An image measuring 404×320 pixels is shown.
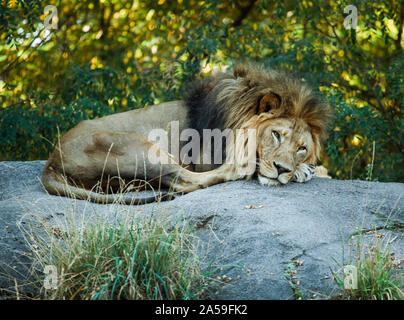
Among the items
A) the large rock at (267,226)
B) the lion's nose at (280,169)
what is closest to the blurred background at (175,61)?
the lion's nose at (280,169)

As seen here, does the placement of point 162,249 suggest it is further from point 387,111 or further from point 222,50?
point 387,111

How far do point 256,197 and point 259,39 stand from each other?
4.34 meters

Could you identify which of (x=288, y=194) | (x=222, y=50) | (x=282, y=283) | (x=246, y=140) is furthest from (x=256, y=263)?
(x=222, y=50)

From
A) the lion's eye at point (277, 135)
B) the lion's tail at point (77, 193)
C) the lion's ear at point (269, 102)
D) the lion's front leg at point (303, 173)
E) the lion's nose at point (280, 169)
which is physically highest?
the lion's ear at point (269, 102)

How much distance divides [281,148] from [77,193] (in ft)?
5.59

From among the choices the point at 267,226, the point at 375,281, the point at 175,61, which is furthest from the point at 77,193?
the point at 175,61

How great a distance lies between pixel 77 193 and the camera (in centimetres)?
436

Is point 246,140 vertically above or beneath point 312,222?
above

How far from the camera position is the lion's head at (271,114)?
14.8 ft

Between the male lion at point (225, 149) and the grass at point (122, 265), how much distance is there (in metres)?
1.06

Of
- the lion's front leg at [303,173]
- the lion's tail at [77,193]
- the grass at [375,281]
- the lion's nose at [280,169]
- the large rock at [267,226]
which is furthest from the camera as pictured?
the lion's front leg at [303,173]

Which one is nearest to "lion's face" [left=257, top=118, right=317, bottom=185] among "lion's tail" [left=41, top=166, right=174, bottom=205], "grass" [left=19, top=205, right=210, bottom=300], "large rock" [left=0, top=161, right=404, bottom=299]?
"large rock" [left=0, top=161, right=404, bottom=299]

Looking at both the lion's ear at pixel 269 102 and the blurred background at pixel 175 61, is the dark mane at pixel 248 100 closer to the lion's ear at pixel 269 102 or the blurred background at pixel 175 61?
the lion's ear at pixel 269 102
